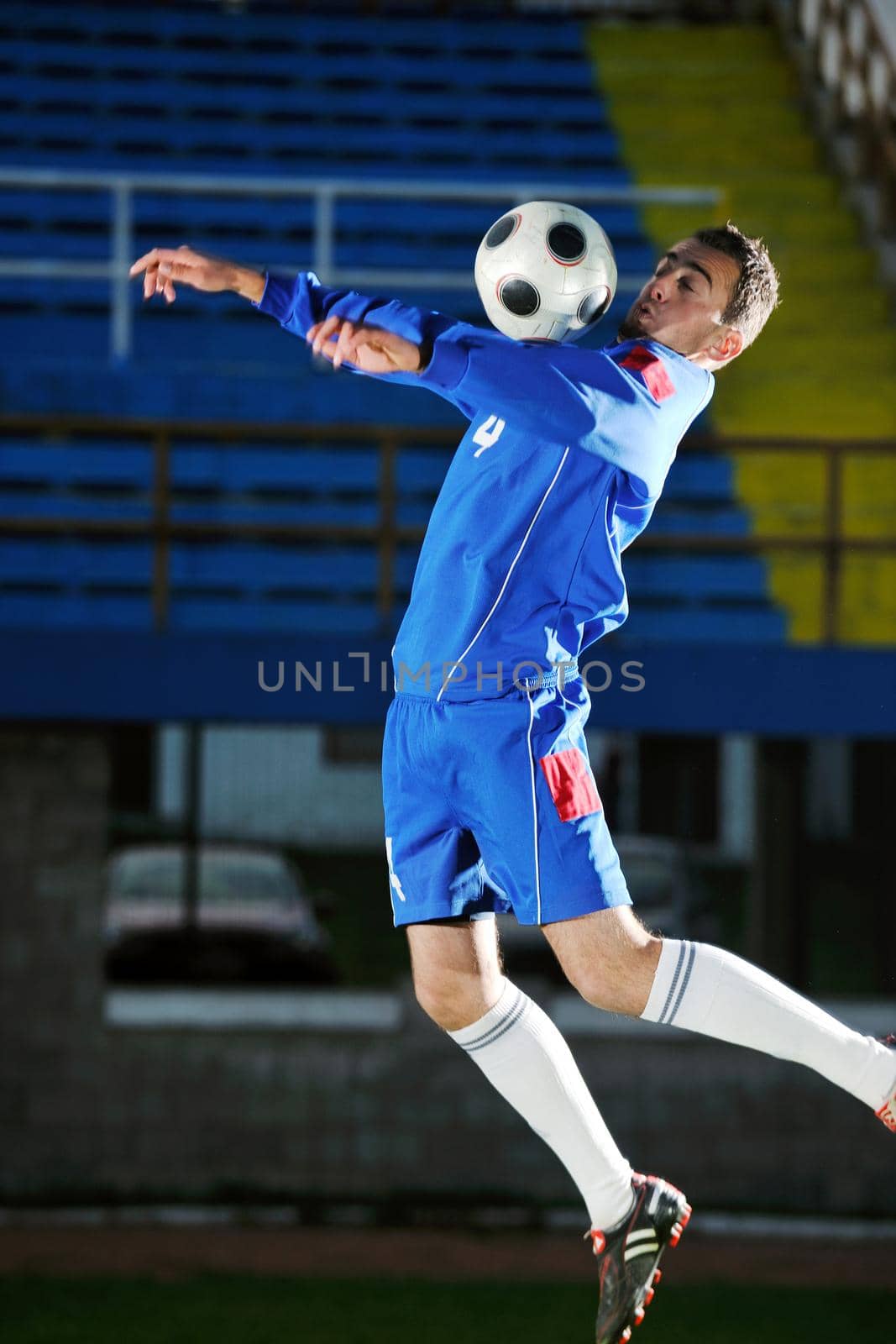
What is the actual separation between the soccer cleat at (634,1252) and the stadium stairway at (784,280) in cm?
686

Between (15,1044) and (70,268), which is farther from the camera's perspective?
(15,1044)

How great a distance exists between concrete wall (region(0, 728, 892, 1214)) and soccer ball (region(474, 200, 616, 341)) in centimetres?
793

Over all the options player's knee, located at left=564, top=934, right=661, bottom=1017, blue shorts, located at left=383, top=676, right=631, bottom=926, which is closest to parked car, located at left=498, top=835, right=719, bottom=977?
blue shorts, located at left=383, top=676, right=631, bottom=926

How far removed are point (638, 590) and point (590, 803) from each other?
7124 mm

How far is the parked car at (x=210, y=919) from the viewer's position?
431 inches

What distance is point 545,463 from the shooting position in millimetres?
3490

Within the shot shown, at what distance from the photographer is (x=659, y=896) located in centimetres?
1116

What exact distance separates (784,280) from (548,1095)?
1063cm

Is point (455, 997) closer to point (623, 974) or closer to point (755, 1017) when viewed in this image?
point (623, 974)

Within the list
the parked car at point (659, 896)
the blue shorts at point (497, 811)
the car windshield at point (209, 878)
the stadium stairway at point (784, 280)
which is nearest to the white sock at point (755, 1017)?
the blue shorts at point (497, 811)

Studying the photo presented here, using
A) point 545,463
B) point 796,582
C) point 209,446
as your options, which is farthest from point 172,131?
point 545,463

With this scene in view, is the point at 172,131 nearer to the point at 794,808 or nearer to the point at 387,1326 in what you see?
the point at 794,808

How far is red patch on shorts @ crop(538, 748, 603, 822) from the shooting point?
11.2 ft

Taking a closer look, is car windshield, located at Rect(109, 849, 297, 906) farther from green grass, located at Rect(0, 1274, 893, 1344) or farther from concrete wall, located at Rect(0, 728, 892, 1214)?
green grass, located at Rect(0, 1274, 893, 1344)
